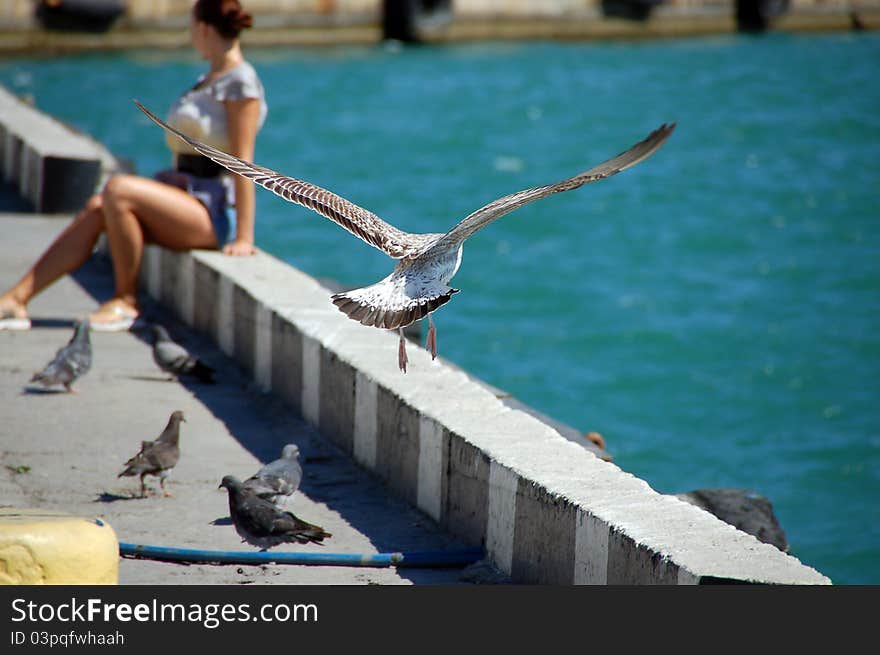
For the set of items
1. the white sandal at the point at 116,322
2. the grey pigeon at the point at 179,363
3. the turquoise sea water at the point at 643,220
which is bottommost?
the turquoise sea water at the point at 643,220

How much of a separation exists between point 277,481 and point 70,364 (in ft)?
6.19

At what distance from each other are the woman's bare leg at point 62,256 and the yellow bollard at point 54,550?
3.80 m

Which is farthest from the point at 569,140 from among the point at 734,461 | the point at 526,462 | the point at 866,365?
the point at 526,462

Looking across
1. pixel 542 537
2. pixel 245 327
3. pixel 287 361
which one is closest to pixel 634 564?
pixel 542 537

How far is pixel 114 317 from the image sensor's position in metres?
7.76

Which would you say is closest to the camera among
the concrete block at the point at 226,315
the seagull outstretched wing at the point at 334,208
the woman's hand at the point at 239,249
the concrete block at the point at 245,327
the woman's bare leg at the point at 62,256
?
the seagull outstretched wing at the point at 334,208

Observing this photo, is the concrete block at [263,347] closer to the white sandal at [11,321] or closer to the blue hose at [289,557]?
the white sandal at [11,321]

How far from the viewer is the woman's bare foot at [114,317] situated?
304 inches

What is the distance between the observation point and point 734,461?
43.7 feet

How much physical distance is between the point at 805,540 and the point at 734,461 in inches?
75.4

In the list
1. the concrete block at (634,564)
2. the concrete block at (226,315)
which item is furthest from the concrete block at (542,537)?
the concrete block at (226,315)

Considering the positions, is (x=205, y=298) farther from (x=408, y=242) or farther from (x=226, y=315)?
(x=408, y=242)

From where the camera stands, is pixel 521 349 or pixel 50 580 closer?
pixel 50 580

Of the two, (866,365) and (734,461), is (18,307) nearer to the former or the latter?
(734,461)
